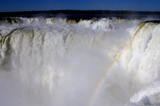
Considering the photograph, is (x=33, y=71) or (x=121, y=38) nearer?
(x=121, y=38)

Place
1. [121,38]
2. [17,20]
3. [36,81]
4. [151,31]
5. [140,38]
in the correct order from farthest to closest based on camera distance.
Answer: [17,20], [36,81], [121,38], [140,38], [151,31]

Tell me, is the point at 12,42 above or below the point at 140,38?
above

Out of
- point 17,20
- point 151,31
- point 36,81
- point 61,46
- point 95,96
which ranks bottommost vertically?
point 95,96

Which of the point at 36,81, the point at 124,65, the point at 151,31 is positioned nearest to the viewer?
the point at 151,31

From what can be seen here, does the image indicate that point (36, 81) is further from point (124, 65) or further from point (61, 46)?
point (124, 65)

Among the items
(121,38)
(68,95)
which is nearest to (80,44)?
(121,38)

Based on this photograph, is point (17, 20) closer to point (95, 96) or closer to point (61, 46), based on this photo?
point (61, 46)
